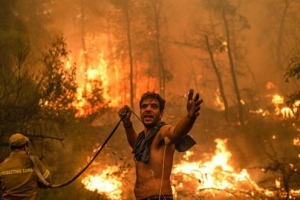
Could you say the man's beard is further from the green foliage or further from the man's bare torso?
the green foliage

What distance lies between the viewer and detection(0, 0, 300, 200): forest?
37.4 feet

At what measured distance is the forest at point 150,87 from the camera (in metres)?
11.4

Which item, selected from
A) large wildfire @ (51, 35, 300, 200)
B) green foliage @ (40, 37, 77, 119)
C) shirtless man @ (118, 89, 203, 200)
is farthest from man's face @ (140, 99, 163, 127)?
green foliage @ (40, 37, 77, 119)

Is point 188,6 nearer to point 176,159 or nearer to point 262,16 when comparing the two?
point 262,16

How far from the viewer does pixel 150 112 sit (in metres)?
3.54

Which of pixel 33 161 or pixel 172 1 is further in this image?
pixel 172 1

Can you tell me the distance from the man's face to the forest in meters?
4.72

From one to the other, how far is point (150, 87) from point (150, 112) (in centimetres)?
3213

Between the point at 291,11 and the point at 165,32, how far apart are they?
13.4m

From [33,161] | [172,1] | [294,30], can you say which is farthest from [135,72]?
[33,161]

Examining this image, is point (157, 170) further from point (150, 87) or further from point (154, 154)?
point (150, 87)

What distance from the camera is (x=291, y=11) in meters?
32.8

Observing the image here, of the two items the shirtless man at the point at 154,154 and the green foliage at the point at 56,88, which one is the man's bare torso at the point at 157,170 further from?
the green foliage at the point at 56,88

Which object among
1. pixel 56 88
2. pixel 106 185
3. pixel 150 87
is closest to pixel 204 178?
pixel 106 185
